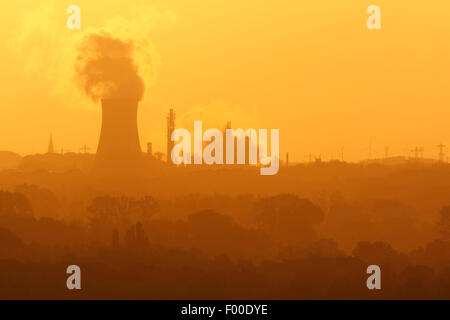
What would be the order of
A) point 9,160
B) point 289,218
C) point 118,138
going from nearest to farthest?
point 289,218
point 118,138
point 9,160

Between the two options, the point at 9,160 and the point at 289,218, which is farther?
the point at 9,160

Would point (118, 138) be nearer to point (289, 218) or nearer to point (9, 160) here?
point (289, 218)

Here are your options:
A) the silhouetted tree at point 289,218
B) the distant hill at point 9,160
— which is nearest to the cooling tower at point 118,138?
the silhouetted tree at point 289,218

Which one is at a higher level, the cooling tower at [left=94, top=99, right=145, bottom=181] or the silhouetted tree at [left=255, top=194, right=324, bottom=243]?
the cooling tower at [left=94, top=99, right=145, bottom=181]

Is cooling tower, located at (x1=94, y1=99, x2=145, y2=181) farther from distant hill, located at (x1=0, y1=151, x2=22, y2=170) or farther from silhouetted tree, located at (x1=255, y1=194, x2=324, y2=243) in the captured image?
distant hill, located at (x1=0, y1=151, x2=22, y2=170)

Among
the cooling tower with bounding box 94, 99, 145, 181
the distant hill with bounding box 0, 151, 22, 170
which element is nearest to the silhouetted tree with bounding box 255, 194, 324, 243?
the cooling tower with bounding box 94, 99, 145, 181

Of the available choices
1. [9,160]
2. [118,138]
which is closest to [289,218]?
[118,138]

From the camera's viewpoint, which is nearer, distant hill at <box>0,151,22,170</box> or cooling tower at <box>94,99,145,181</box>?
cooling tower at <box>94,99,145,181</box>
